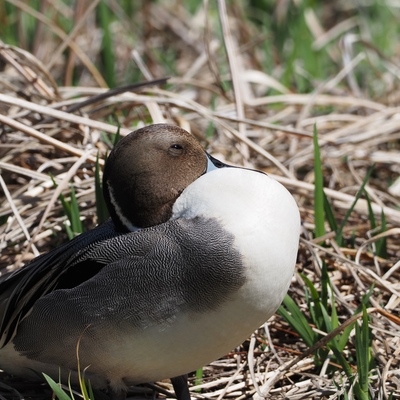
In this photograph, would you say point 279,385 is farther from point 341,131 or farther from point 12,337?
point 341,131

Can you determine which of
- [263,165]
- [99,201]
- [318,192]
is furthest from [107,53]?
[318,192]

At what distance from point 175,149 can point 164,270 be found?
1.23 ft

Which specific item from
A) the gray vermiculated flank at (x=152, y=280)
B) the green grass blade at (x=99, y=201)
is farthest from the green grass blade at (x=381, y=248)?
the gray vermiculated flank at (x=152, y=280)

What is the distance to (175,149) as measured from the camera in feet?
8.16

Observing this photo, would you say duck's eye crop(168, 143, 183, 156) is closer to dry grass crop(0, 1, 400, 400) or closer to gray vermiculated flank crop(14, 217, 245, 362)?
gray vermiculated flank crop(14, 217, 245, 362)

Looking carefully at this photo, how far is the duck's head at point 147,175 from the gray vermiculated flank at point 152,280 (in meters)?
0.05

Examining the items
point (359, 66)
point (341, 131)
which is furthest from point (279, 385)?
point (359, 66)

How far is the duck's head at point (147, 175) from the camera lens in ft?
8.00

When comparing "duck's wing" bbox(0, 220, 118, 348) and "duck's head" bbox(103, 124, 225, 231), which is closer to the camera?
"duck's head" bbox(103, 124, 225, 231)

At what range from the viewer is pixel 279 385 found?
285cm

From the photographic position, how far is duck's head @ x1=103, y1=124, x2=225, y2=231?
8.00 feet

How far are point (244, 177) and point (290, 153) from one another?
184 centimetres

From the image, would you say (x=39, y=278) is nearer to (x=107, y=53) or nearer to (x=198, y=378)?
(x=198, y=378)

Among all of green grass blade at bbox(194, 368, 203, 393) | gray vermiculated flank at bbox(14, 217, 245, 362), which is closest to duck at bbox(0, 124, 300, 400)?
gray vermiculated flank at bbox(14, 217, 245, 362)
